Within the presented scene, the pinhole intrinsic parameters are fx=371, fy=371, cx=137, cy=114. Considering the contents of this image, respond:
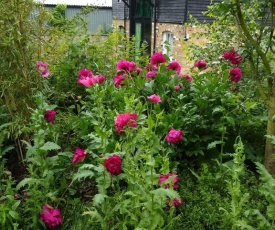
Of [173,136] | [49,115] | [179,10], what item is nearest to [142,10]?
[179,10]

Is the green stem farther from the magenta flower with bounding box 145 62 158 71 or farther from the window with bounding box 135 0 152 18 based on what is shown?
the window with bounding box 135 0 152 18

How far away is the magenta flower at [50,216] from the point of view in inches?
90.5

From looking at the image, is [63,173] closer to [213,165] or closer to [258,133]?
[213,165]

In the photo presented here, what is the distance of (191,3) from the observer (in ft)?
38.6

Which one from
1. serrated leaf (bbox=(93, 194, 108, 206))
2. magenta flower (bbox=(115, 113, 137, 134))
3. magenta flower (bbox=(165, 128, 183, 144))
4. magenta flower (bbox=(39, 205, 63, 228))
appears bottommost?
magenta flower (bbox=(39, 205, 63, 228))

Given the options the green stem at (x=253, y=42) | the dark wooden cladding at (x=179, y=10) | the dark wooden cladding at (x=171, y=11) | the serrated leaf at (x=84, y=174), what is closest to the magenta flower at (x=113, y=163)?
the serrated leaf at (x=84, y=174)

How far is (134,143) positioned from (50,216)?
71 cm

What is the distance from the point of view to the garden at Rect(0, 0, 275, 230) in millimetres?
2053

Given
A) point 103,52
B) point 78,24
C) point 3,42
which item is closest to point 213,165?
point 3,42

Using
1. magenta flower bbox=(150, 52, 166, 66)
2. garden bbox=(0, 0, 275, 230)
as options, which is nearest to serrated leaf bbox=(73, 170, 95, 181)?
garden bbox=(0, 0, 275, 230)

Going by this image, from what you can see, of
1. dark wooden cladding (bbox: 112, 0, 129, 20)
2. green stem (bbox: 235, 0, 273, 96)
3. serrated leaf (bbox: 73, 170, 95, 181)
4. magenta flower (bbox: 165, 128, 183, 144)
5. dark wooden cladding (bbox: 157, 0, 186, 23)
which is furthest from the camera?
dark wooden cladding (bbox: 112, 0, 129, 20)

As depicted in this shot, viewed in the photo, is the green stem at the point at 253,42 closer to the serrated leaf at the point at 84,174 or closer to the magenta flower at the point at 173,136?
the magenta flower at the point at 173,136

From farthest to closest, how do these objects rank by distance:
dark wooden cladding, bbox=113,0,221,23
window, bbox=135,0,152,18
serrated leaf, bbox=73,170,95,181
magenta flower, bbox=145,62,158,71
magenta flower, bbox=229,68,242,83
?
dark wooden cladding, bbox=113,0,221,23
window, bbox=135,0,152,18
magenta flower, bbox=145,62,158,71
magenta flower, bbox=229,68,242,83
serrated leaf, bbox=73,170,95,181

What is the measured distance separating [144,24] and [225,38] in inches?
276
